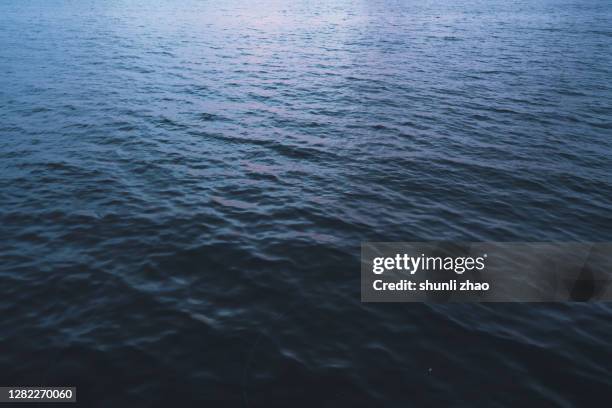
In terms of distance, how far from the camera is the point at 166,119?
3125cm

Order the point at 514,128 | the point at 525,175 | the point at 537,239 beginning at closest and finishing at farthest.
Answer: the point at 537,239, the point at 525,175, the point at 514,128

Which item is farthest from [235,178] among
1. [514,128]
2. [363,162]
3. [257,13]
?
[257,13]

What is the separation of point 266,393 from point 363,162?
16888 millimetres

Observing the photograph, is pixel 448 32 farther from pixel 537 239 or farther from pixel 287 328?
pixel 287 328

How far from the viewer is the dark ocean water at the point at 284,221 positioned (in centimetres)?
1078

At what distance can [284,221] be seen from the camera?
18.7 metres

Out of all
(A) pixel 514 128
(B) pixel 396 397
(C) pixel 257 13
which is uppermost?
(C) pixel 257 13

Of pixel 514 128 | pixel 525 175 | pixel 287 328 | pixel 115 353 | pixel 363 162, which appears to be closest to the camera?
pixel 115 353

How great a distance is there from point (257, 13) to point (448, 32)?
207ft

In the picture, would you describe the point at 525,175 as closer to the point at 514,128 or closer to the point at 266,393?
the point at 514,128

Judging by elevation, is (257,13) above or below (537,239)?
above

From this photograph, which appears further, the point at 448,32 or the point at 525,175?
the point at 448,32

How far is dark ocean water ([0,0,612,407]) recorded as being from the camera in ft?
35.4

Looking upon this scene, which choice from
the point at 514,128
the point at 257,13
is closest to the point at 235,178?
the point at 514,128
